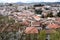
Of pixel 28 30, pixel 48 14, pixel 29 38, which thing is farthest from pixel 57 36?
pixel 48 14

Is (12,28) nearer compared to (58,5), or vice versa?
(12,28)

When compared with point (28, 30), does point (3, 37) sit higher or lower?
higher

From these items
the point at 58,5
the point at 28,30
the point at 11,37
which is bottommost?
the point at 58,5

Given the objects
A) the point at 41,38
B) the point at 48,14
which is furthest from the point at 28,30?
the point at 48,14

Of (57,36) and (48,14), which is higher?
(57,36)

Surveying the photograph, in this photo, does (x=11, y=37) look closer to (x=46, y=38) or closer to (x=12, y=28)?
(x=46, y=38)

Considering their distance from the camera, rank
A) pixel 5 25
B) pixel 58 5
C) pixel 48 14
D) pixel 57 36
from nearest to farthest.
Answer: pixel 57 36 < pixel 5 25 < pixel 48 14 < pixel 58 5

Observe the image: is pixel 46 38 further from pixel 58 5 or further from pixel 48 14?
pixel 58 5

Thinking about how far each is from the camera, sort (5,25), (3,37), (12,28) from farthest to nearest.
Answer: (5,25) → (12,28) → (3,37)

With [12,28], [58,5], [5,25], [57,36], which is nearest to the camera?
[57,36]
